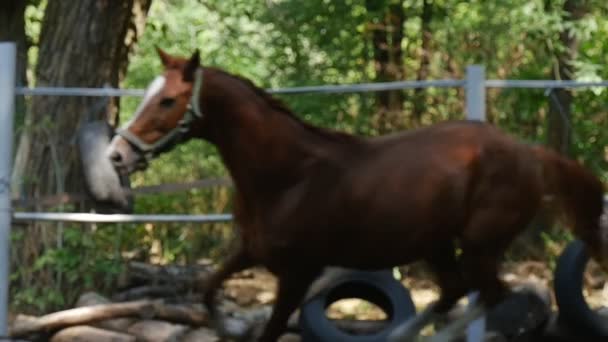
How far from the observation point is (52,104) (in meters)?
8.27

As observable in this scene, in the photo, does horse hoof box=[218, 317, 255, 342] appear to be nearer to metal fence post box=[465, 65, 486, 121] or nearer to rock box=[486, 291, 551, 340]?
rock box=[486, 291, 551, 340]

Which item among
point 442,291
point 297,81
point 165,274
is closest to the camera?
point 442,291

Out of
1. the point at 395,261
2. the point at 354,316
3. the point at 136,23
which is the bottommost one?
the point at 354,316

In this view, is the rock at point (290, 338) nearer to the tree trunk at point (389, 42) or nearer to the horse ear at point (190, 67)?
the horse ear at point (190, 67)

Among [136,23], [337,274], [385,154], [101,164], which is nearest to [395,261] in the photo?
[385,154]

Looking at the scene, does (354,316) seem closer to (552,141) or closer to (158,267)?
(158,267)

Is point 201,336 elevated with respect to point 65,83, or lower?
lower

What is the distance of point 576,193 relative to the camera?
5543 mm

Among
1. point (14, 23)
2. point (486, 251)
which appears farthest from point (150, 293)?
point (14, 23)

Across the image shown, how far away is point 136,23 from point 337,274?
3.63m

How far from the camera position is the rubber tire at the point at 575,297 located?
6.26m

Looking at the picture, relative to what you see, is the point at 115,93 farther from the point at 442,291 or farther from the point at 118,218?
the point at 442,291

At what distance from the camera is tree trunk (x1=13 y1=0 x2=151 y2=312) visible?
7848 mm

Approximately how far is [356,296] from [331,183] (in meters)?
1.63
